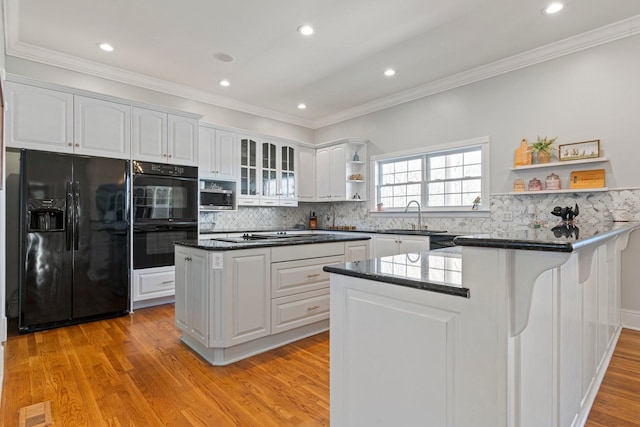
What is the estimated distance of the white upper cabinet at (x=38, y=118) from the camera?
308cm

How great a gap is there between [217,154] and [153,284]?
1931 mm

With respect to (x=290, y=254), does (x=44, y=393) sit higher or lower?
lower

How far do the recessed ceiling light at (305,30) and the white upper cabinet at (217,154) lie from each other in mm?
2015

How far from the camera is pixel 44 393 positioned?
→ 2055 mm

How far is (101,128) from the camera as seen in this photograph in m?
3.57

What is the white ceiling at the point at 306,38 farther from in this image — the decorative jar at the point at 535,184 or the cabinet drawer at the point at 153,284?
the cabinet drawer at the point at 153,284

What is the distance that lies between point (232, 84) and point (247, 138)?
0.81 metres

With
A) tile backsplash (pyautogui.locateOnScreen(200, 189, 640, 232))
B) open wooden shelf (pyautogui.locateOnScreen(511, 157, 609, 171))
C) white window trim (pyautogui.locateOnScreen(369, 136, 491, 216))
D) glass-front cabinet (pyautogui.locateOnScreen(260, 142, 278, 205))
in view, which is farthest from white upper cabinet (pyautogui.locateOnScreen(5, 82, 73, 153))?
open wooden shelf (pyautogui.locateOnScreen(511, 157, 609, 171))

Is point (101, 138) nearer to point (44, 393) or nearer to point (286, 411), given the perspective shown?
point (44, 393)

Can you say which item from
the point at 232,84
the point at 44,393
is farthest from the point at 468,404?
the point at 232,84

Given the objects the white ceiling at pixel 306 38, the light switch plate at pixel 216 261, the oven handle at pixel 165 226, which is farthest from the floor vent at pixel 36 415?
the white ceiling at pixel 306 38

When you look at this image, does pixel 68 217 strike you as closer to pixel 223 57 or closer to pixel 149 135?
pixel 149 135

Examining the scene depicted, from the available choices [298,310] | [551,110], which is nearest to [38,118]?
[298,310]

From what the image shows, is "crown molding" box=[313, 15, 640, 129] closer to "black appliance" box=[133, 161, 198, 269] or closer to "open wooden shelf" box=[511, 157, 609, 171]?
"open wooden shelf" box=[511, 157, 609, 171]
